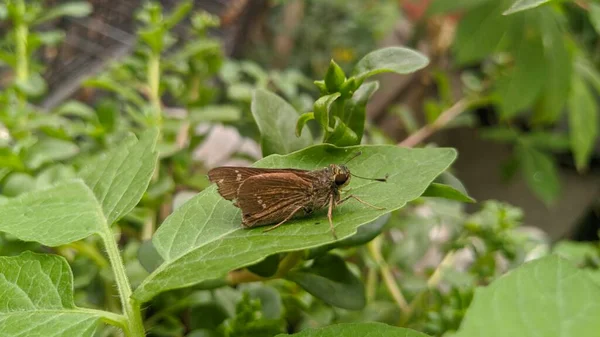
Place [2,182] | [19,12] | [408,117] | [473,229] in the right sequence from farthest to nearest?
[408,117] → [19,12] → [473,229] → [2,182]

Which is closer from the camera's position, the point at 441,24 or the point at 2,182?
the point at 2,182

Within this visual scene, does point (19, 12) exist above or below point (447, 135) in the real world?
above

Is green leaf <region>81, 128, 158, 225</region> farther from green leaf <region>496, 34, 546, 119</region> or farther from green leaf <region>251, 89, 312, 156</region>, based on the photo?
green leaf <region>496, 34, 546, 119</region>

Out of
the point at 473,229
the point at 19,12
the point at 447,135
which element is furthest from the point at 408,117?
the point at 447,135

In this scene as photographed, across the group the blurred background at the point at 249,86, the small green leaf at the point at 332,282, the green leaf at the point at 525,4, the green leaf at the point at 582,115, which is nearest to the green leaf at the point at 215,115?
the blurred background at the point at 249,86

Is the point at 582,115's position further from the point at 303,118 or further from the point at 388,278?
the point at 303,118

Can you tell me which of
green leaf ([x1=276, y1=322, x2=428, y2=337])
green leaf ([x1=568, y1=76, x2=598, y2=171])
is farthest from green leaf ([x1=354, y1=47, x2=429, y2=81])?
green leaf ([x1=568, y1=76, x2=598, y2=171])

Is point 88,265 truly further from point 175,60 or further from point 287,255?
point 175,60
